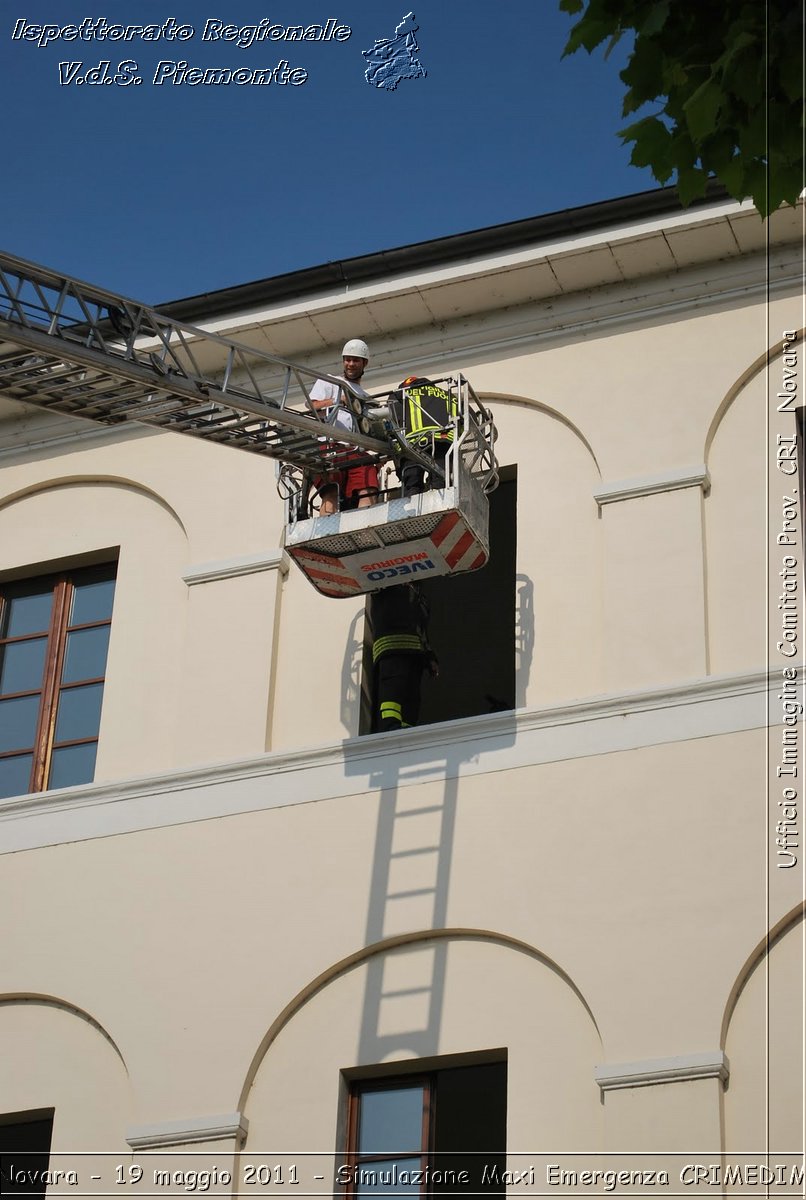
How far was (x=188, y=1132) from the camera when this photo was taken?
12391 mm

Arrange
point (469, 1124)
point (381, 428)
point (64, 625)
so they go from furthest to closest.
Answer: point (469, 1124)
point (64, 625)
point (381, 428)

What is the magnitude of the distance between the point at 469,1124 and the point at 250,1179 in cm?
436

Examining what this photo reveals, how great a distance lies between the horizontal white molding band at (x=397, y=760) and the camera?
494 inches

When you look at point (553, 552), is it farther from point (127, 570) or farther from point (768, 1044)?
point (768, 1044)

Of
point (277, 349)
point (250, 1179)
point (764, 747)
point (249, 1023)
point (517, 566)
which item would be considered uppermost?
point (277, 349)

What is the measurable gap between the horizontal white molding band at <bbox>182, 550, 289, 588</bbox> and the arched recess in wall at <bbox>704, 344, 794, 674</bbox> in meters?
2.99

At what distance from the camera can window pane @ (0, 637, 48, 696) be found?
49.5 feet

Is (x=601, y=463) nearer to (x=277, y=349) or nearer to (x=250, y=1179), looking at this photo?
(x=277, y=349)

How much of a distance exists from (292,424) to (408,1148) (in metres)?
4.39

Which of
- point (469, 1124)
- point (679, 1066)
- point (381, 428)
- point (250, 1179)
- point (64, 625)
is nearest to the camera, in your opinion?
point (679, 1066)

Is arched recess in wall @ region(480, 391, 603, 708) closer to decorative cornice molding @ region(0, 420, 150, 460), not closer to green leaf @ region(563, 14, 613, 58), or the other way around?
decorative cornice molding @ region(0, 420, 150, 460)

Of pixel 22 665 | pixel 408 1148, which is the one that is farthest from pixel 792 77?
pixel 22 665

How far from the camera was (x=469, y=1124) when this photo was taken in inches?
637

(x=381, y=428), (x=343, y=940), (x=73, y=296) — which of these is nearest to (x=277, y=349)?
(x=381, y=428)
